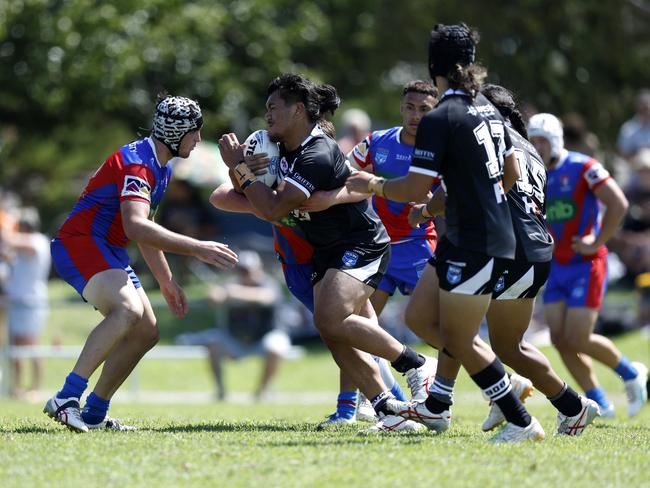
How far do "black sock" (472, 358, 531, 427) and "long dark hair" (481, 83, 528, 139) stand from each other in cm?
191

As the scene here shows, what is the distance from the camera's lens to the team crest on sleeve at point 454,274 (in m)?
6.60

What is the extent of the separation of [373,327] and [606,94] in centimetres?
1523

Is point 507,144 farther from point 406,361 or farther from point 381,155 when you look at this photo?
point 381,155

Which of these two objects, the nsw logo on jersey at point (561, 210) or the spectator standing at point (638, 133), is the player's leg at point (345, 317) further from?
the spectator standing at point (638, 133)

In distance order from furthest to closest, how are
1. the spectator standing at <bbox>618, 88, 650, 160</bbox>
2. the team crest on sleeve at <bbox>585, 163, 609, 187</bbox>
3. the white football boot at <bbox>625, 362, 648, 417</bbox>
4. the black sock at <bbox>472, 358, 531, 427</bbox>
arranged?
the spectator standing at <bbox>618, 88, 650, 160</bbox>
the white football boot at <bbox>625, 362, 648, 417</bbox>
the team crest on sleeve at <bbox>585, 163, 609, 187</bbox>
the black sock at <bbox>472, 358, 531, 427</bbox>

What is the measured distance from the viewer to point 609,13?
21.4 metres

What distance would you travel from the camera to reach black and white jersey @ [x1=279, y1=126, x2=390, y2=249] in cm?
757

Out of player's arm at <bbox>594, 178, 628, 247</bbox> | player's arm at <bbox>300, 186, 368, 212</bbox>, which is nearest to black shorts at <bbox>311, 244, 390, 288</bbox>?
player's arm at <bbox>300, 186, 368, 212</bbox>

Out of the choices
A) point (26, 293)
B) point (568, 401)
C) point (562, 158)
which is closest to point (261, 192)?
point (568, 401)

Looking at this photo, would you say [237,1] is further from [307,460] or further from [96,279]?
[307,460]

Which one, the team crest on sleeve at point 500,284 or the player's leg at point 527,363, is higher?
the team crest on sleeve at point 500,284

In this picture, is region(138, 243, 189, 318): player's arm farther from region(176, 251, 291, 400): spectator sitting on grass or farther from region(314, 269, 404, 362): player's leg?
region(176, 251, 291, 400): spectator sitting on grass

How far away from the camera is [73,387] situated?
24.6 feet

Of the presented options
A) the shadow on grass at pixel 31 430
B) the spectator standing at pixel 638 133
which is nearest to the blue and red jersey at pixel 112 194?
the shadow on grass at pixel 31 430
